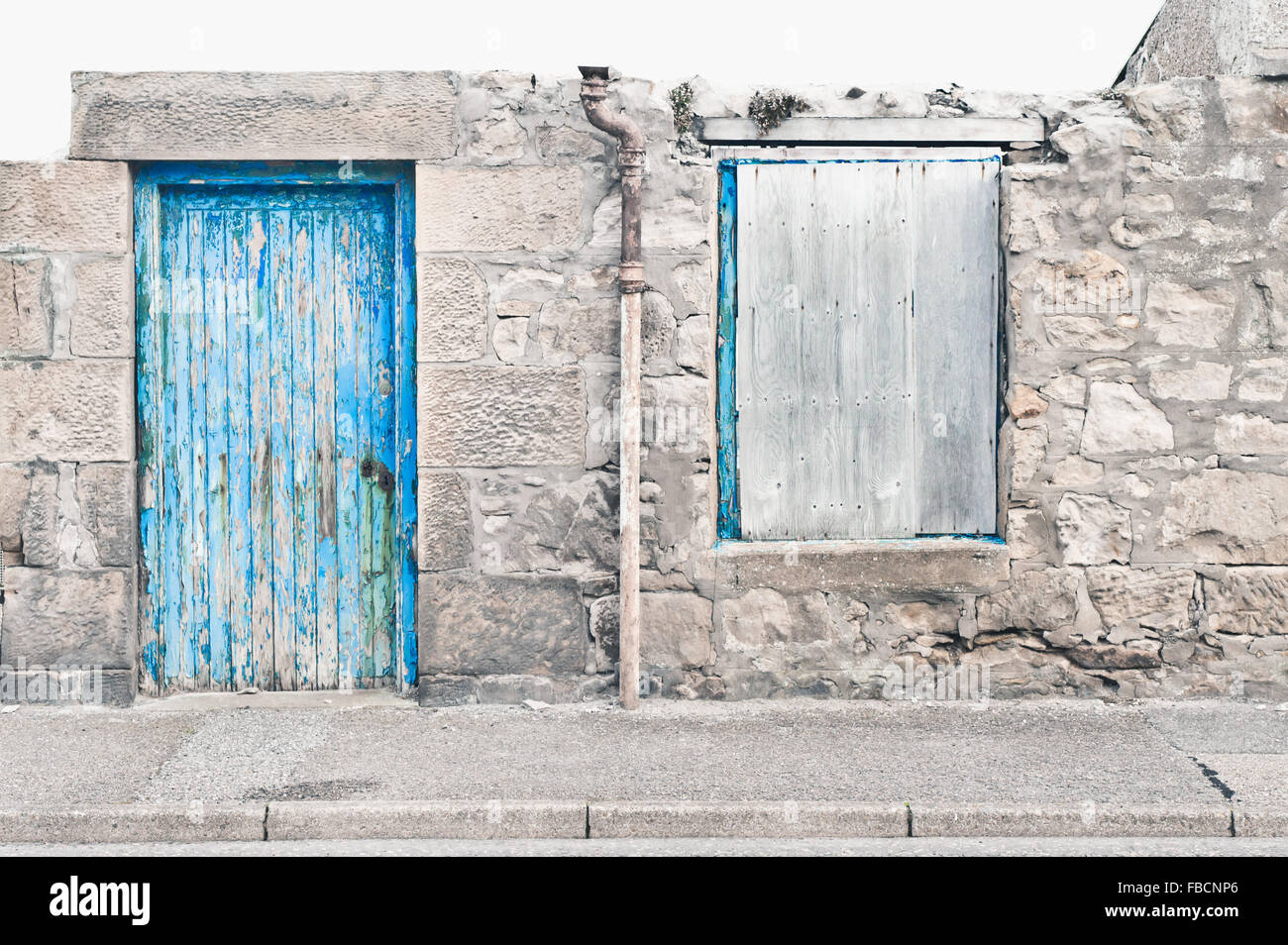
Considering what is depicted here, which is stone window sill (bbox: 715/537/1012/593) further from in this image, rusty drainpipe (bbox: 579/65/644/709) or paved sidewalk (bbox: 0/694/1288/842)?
paved sidewalk (bbox: 0/694/1288/842)

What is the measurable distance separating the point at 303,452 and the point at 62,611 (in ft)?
4.19

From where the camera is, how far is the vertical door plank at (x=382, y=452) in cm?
557

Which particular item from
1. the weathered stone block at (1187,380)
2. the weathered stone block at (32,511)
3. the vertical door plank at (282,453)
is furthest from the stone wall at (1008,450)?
the weathered stone block at (32,511)

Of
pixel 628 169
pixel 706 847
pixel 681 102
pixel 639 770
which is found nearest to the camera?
pixel 706 847

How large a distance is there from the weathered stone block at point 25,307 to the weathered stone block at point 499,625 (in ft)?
6.65

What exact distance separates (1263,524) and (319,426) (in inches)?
172

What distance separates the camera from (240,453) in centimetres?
557

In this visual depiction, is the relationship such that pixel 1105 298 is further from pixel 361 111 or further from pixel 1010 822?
pixel 361 111

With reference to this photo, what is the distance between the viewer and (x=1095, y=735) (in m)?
4.99

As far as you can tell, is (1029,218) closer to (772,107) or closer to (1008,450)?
(1008,450)

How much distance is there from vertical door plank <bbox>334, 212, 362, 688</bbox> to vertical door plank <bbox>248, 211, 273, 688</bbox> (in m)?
0.31

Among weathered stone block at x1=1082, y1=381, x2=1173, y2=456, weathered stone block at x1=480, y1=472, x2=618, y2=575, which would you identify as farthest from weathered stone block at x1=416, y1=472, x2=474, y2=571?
weathered stone block at x1=1082, y1=381, x2=1173, y2=456

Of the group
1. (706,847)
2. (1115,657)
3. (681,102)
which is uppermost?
(681,102)

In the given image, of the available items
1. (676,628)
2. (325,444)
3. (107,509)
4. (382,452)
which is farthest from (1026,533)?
(107,509)
